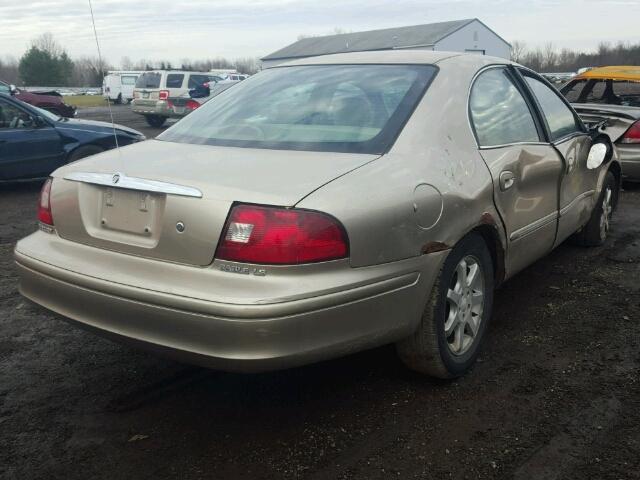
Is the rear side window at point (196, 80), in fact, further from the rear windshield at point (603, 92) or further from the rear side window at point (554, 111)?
the rear side window at point (554, 111)

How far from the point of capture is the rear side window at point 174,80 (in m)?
20.2

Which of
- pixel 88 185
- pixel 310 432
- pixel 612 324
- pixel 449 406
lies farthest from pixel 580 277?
pixel 88 185

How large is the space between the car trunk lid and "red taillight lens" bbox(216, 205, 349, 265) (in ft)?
0.13

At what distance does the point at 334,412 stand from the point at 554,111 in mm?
2644

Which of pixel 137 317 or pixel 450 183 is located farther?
pixel 450 183

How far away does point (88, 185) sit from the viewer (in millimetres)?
2674

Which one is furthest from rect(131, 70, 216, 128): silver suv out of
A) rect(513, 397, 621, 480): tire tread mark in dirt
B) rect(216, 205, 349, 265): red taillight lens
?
rect(513, 397, 621, 480): tire tread mark in dirt

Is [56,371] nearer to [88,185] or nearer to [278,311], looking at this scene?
[88,185]

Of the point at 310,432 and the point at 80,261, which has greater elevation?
the point at 80,261

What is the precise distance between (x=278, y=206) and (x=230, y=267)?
0.94ft

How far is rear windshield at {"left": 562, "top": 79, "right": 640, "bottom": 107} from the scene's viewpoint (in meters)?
8.48

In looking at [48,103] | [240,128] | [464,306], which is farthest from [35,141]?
[48,103]

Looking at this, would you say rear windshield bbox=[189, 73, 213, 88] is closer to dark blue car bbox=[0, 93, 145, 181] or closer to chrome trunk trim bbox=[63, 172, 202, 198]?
dark blue car bbox=[0, 93, 145, 181]

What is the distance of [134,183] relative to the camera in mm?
2490
